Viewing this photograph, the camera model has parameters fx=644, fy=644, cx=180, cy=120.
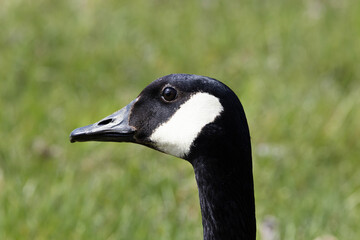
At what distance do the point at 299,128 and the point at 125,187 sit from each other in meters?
1.27

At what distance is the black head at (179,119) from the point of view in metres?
2.13

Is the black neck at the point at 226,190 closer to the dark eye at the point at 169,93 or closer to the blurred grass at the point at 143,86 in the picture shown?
the dark eye at the point at 169,93

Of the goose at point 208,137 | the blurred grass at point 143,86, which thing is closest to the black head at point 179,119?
the goose at point 208,137

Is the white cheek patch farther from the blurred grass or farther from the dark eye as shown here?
the blurred grass

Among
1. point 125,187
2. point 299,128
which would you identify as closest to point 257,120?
point 299,128

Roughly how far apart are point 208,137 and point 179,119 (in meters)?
0.14

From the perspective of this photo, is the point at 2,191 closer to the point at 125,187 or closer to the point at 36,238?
the point at 36,238

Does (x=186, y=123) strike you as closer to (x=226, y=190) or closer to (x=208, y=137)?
(x=208, y=137)

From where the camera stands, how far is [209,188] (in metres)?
2.19

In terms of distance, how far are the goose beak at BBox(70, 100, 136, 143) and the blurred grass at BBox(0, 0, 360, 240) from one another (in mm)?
785

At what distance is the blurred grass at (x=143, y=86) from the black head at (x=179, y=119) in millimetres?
818

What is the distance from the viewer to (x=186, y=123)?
2.20m

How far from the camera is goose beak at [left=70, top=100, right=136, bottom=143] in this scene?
231cm

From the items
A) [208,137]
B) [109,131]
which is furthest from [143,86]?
[208,137]
